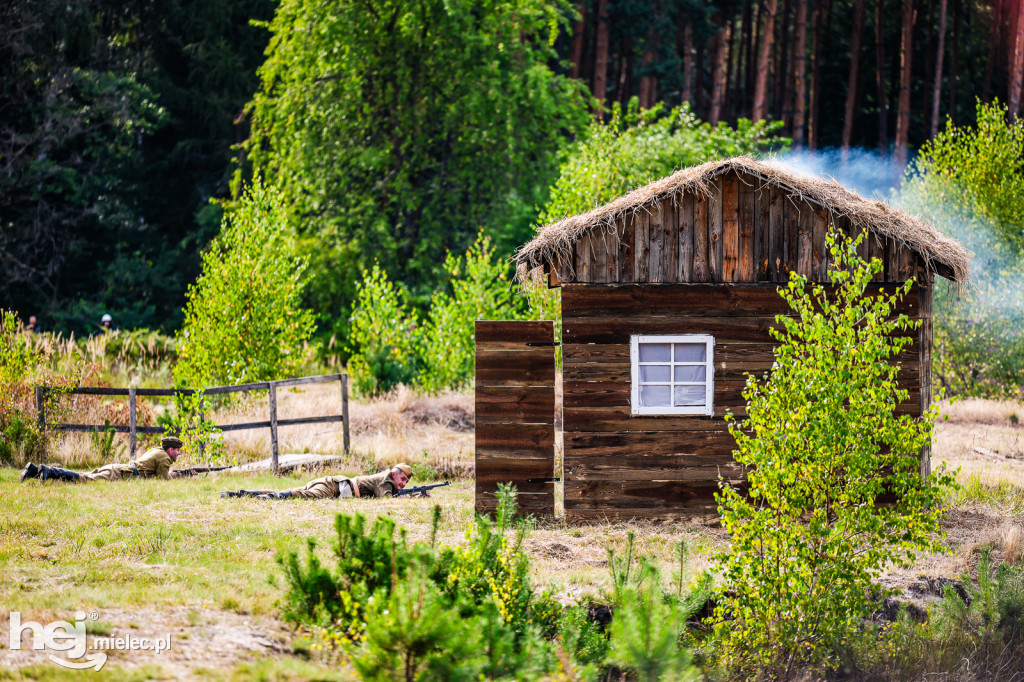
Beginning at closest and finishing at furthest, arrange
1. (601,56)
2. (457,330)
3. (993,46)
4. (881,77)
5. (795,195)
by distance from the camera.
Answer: (795,195), (457,330), (601,56), (993,46), (881,77)

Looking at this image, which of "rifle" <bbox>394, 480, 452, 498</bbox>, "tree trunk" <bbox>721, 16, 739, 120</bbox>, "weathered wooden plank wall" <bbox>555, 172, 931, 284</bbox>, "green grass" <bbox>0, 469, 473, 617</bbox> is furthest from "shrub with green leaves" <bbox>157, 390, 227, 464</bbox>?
"tree trunk" <bbox>721, 16, 739, 120</bbox>

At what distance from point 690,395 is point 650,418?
558 millimetres

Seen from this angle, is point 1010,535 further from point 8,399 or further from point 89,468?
point 8,399

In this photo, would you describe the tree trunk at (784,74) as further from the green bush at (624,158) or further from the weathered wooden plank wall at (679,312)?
the weathered wooden plank wall at (679,312)

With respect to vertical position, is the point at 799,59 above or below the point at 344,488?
above

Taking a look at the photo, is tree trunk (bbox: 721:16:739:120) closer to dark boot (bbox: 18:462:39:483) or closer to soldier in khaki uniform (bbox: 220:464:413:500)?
soldier in khaki uniform (bbox: 220:464:413:500)

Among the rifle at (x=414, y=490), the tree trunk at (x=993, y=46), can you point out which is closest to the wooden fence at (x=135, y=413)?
the rifle at (x=414, y=490)

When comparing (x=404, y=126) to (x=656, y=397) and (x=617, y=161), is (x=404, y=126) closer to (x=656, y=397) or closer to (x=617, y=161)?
(x=617, y=161)

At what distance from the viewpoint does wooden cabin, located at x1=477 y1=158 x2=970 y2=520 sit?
10.4 metres

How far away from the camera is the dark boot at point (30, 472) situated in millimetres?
11672

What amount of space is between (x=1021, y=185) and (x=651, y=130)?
9.16 meters

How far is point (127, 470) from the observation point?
1243cm

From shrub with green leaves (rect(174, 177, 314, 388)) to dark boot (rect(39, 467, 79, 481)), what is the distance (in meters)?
4.33

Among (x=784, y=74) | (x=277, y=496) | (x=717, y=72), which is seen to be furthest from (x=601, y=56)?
(x=277, y=496)
